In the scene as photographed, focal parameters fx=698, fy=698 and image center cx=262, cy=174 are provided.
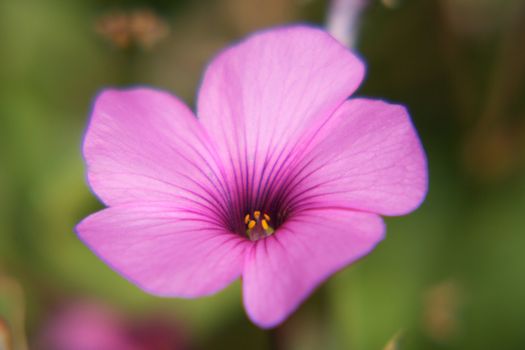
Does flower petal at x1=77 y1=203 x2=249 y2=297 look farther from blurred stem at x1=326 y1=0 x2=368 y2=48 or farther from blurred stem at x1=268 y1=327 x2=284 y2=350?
blurred stem at x1=326 y1=0 x2=368 y2=48

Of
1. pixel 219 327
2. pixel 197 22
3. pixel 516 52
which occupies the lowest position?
pixel 219 327

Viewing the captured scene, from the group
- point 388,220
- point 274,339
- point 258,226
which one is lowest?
point 388,220

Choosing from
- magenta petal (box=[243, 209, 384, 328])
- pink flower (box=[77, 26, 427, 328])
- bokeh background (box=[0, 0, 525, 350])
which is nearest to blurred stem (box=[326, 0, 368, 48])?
bokeh background (box=[0, 0, 525, 350])

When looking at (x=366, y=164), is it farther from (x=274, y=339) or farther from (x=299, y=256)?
(x=274, y=339)

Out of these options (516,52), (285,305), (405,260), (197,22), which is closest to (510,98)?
(516,52)

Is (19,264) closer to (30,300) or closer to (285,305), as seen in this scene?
(30,300)

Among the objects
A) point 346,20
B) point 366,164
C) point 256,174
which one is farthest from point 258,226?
point 346,20
